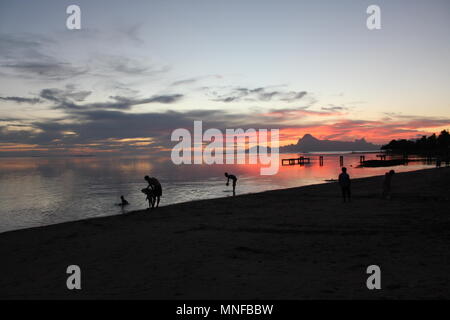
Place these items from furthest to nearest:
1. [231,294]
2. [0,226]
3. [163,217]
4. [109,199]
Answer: [109,199] → [0,226] → [163,217] → [231,294]

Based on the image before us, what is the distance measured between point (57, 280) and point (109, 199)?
1056 inches

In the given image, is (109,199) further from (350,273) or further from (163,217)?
(350,273)

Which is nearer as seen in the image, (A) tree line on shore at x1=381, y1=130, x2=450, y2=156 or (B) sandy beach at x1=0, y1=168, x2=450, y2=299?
(B) sandy beach at x1=0, y1=168, x2=450, y2=299

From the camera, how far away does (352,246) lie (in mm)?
9070

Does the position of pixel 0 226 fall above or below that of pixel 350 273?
below

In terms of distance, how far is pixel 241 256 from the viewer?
27.7 feet

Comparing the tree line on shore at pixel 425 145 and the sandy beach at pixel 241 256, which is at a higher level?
the tree line on shore at pixel 425 145

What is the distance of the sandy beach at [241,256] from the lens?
6.24m

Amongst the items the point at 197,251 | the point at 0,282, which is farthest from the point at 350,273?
the point at 0,282

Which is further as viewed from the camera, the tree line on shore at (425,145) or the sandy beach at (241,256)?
the tree line on shore at (425,145)

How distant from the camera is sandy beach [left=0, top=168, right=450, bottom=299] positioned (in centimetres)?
624

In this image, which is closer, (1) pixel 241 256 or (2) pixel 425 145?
(1) pixel 241 256

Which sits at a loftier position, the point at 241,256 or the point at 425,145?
the point at 425,145
